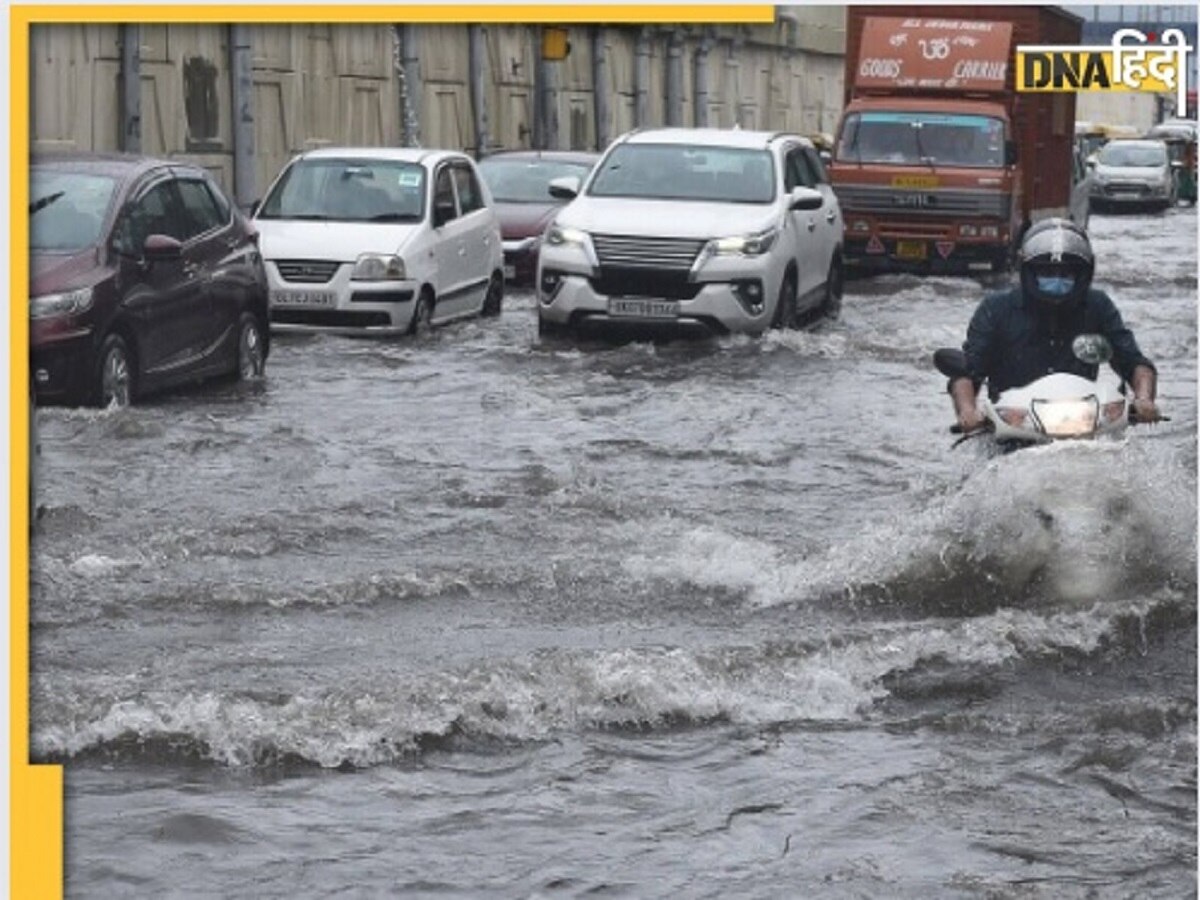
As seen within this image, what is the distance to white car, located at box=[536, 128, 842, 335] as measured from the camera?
19.2m

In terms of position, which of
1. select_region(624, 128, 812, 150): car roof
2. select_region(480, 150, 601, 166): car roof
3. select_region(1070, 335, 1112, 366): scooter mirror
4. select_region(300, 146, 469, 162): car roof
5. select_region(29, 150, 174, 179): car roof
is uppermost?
select_region(624, 128, 812, 150): car roof

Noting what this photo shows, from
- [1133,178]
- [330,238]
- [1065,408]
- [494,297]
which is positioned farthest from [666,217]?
[1133,178]

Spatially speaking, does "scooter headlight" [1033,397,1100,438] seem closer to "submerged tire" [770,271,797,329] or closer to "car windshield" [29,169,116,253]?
"car windshield" [29,169,116,253]

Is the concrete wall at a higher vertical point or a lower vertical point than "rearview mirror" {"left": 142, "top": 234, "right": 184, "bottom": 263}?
higher

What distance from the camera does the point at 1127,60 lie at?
697 cm

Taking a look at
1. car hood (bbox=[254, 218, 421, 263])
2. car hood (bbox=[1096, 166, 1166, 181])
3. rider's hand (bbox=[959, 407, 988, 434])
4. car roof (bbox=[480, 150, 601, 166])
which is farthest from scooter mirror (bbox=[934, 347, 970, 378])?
car hood (bbox=[1096, 166, 1166, 181])

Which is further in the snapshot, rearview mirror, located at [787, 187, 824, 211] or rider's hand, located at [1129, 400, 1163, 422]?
rearview mirror, located at [787, 187, 824, 211]

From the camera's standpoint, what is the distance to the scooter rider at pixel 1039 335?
9031 millimetres

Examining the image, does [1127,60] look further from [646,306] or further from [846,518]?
[646,306]

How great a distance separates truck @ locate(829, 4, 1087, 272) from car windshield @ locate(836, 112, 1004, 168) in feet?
0.03

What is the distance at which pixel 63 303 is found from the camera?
14.0 m

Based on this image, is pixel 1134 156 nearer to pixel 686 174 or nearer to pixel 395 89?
pixel 395 89

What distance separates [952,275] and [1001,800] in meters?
22.7

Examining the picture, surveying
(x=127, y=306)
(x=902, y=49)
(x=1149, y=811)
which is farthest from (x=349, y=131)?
(x=1149, y=811)
